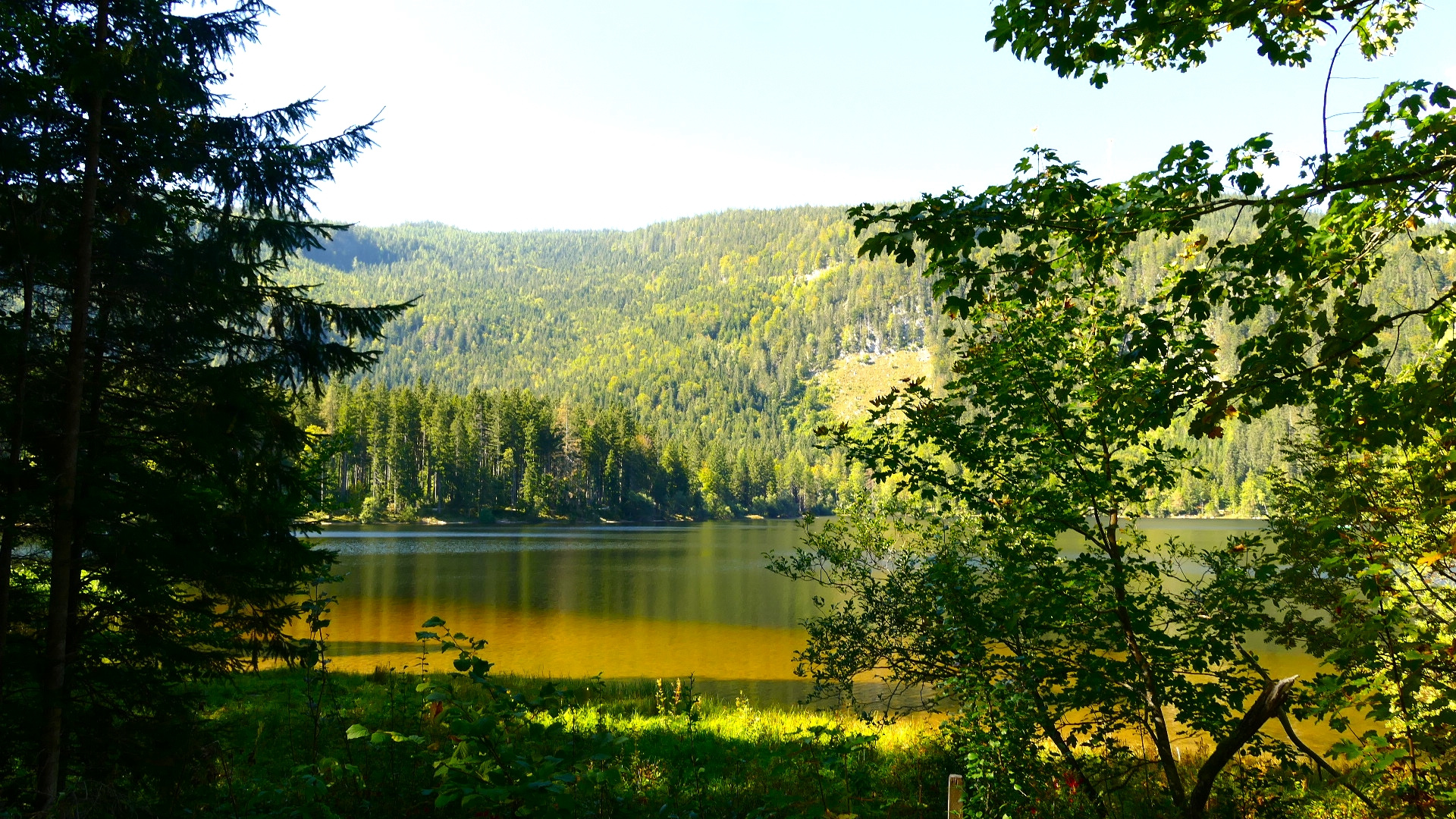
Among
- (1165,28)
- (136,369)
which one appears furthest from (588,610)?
(1165,28)

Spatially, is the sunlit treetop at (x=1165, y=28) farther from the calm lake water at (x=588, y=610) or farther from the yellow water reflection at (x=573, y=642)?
the yellow water reflection at (x=573, y=642)

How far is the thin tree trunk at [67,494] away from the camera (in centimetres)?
516

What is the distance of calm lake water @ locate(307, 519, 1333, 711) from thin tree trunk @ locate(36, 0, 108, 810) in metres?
11.8

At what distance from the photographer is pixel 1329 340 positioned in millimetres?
3342

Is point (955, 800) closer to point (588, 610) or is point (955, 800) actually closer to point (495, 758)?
point (495, 758)

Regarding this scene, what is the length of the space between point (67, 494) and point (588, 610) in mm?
24064

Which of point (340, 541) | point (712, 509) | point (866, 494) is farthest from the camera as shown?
point (712, 509)

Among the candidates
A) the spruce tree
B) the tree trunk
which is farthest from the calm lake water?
the spruce tree

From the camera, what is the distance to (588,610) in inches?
1117

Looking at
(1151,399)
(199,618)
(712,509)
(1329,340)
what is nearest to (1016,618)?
(1151,399)

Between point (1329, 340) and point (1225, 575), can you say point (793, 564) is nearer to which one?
point (1225, 575)

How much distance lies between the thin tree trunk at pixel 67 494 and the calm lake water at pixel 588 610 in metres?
11.8

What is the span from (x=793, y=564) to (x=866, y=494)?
1375 millimetres

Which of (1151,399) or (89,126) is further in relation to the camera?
(89,126)
